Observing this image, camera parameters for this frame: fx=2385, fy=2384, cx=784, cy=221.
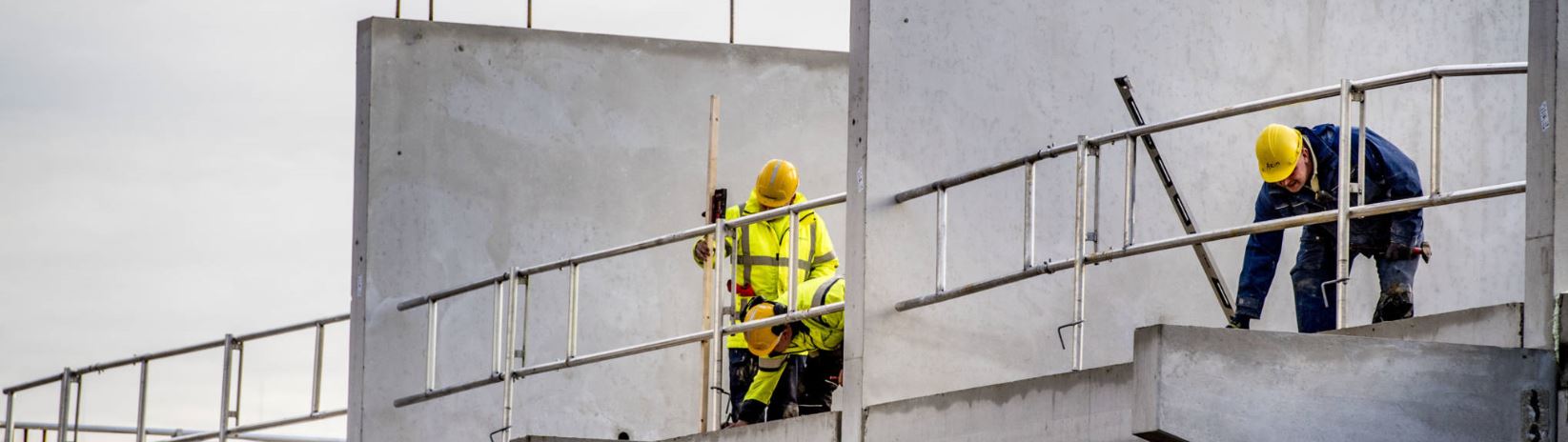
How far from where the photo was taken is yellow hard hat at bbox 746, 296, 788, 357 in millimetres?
12016

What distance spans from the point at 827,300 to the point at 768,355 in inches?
20.3

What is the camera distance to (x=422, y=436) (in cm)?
1570

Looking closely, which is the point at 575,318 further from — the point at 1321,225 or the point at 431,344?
the point at 1321,225

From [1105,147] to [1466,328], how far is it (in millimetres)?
3070

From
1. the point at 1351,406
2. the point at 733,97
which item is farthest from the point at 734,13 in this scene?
the point at 1351,406

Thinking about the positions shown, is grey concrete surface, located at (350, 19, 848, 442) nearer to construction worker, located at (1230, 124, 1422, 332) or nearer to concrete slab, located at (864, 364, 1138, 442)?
concrete slab, located at (864, 364, 1138, 442)

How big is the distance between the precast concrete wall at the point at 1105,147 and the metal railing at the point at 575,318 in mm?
497

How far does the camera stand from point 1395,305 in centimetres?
1033

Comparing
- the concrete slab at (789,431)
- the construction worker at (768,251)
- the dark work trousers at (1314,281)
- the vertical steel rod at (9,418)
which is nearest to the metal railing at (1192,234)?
the dark work trousers at (1314,281)

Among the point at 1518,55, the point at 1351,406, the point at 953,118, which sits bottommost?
the point at 1351,406

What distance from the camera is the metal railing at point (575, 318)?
11984mm

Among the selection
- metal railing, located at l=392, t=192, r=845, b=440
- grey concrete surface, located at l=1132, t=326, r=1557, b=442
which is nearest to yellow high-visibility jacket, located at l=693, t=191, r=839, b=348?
metal railing, located at l=392, t=192, r=845, b=440

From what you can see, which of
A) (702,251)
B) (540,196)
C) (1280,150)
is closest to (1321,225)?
(1280,150)

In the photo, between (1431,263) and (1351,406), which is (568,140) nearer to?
(1431,263)
